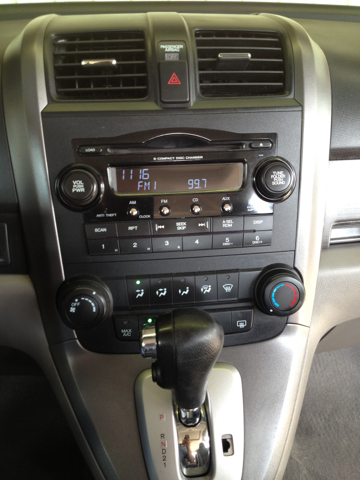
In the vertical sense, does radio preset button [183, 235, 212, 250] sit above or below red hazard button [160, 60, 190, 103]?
below

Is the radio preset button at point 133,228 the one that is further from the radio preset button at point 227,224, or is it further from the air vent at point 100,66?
the air vent at point 100,66

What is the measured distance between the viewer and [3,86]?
728 millimetres

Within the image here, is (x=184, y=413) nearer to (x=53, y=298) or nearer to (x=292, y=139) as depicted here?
(x=53, y=298)

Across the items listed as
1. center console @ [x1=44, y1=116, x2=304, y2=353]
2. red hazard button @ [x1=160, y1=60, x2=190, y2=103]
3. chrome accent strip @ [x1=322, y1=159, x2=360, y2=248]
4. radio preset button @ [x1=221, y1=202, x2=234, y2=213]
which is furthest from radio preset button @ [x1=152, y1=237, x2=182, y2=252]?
chrome accent strip @ [x1=322, y1=159, x2=360, y2=248]

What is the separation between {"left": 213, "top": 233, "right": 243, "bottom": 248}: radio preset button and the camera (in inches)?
30.2

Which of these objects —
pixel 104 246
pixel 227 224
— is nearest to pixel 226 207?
pixel 227 224

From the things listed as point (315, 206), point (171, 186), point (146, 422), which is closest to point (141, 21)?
point (171, 186)

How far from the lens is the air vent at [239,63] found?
0.73 meters

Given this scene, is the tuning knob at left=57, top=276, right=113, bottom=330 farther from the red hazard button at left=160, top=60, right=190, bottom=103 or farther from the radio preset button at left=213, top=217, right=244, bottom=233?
the red hazard button at left=160, top=60, right=190, bottom=103

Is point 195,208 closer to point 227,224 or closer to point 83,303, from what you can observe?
point 227,224

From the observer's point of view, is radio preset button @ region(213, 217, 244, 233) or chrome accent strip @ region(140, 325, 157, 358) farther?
radio preset button @ region(213, 217, 244, 233)

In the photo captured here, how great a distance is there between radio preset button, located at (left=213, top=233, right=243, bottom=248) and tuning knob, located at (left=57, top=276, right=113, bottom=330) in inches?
9.9

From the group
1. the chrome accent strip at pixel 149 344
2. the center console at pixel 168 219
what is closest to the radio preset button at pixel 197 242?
the center console at pixel 168 219

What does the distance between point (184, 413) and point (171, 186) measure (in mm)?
482
